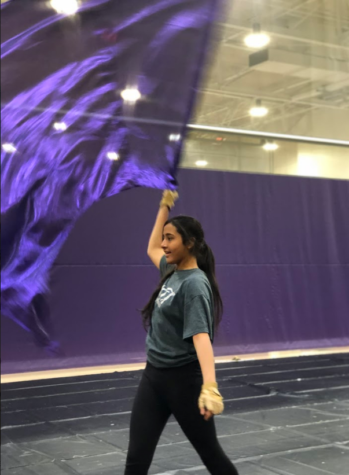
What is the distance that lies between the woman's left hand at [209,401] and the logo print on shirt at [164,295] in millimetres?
391

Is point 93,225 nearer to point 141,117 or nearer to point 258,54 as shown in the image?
point 141,117

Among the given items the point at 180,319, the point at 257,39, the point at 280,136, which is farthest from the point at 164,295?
the point at 257,39

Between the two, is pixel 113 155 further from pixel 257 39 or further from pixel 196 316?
pixel 257 39

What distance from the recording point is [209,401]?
2180 millimetres

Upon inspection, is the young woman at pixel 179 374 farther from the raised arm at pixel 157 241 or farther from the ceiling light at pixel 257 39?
the ceiling light at pixel 257 39

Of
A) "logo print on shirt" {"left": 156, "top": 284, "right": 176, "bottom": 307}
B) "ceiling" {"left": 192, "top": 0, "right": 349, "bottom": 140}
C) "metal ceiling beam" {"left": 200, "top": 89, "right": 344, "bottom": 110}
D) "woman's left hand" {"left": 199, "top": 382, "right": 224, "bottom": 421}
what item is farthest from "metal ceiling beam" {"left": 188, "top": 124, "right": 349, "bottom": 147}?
"woman's left hand" {"left": 199, "top": 382, "right": 224, "bottom": 421}

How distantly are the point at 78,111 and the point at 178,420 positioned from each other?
214 centimetres

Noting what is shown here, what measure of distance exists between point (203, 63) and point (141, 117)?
28.6 inches

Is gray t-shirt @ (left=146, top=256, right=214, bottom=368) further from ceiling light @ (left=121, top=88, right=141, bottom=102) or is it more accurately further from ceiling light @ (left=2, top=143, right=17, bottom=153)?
ceiling light @ (left=121, top=88, right=141, bottom=102)

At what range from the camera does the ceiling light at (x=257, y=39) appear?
239 inches

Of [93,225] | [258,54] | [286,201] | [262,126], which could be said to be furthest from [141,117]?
[262,126]

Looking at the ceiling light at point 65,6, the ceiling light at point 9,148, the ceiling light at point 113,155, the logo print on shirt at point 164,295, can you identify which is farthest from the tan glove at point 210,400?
the ceiling light at point 65,6

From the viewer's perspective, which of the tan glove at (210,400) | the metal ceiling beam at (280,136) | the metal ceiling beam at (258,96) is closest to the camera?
the tan glove at (210,400)

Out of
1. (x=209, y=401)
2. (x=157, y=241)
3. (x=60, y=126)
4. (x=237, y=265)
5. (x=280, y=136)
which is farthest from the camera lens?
(x=280, y=136)
